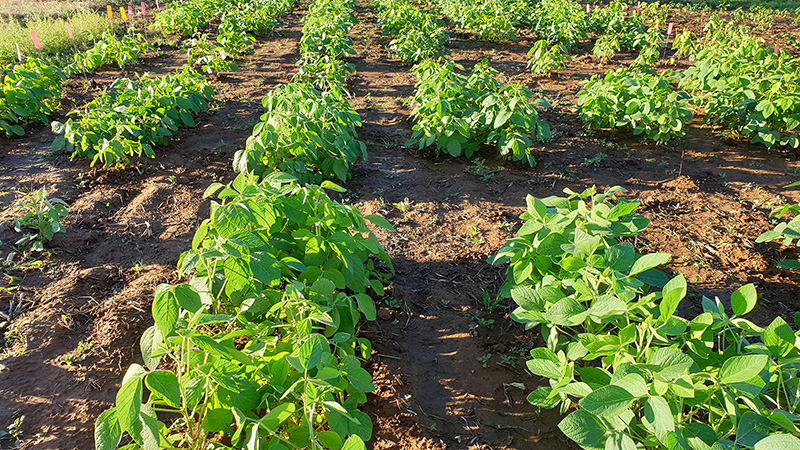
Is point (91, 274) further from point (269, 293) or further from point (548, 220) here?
point (548, 220)

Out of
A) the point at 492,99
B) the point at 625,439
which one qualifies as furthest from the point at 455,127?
the point at 625,439

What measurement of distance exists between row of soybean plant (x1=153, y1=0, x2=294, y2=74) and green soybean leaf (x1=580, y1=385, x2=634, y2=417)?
6670mm

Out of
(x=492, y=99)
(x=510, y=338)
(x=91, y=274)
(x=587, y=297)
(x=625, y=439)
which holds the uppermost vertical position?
(x=492, y=99)

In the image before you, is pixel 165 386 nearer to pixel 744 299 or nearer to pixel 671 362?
pixel 671 362

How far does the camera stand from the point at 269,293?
6.11ft

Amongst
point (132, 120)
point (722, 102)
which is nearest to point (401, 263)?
point (132, 120)

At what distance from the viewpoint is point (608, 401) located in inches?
51.0

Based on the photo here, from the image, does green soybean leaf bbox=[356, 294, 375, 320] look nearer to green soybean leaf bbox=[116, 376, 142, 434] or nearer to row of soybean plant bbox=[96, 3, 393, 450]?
row of soybean plant bbox=[96, 3, 393, 450]

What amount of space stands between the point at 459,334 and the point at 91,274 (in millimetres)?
2318

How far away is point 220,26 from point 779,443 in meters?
9.13

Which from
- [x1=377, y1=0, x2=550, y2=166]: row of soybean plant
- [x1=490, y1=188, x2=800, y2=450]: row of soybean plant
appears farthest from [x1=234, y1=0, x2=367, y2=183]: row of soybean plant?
[x1=490, y1=188, x2=800, y2=450]: row of soybean plant

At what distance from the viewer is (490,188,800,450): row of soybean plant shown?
1.27m

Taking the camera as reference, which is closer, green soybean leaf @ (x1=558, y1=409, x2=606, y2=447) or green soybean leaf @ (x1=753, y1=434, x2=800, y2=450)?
green soybean leaf @ (x1=753, y1=434, x2=800, y2=450)

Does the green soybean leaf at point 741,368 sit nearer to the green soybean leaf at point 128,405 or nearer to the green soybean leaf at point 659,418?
the green soybean leaf at point 659,418
